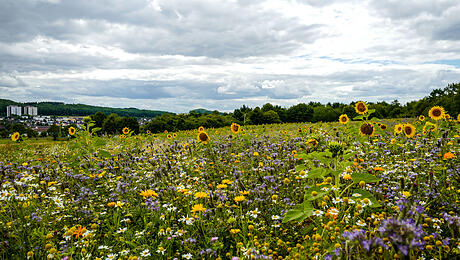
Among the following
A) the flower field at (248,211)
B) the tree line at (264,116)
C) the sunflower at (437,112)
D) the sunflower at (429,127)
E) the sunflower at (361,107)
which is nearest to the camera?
the flower field at (248,211)

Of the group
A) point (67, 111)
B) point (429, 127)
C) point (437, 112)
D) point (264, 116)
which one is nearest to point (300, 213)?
point (429, 127)

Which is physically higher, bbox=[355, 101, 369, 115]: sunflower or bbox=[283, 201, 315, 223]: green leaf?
bbox=[355, 101, 369, 115]: sunflower

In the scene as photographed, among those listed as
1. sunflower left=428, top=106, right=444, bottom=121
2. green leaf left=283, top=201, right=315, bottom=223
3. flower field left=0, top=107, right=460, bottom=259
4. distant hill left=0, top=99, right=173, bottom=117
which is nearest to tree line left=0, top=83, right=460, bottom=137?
sunflower left=428, top=106, right=444, bottom=121

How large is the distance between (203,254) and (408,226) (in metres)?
2.05

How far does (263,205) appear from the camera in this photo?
419cm

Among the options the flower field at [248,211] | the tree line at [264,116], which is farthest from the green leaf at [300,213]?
the tree line at [264,116]

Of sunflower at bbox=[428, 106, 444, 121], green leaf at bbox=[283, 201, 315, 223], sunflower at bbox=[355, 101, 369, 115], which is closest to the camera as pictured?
green leaf at bbox=[283, 201, 315, 223]

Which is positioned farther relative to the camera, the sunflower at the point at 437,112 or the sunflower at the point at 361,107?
the sunflower at the point at 437,112

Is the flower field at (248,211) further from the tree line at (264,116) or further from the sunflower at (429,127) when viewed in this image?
the tree line at (264,116)

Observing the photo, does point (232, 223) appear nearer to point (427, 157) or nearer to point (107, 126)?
point (427, 157)

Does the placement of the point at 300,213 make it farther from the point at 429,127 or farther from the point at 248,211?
the point at 429,127

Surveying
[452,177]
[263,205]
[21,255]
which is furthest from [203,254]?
[452,177]

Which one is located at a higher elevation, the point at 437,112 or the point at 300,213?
the point at 437,112

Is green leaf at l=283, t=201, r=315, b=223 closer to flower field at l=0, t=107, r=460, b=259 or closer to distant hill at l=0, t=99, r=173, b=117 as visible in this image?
flower field at l=0, t=107, r=460, b=259
